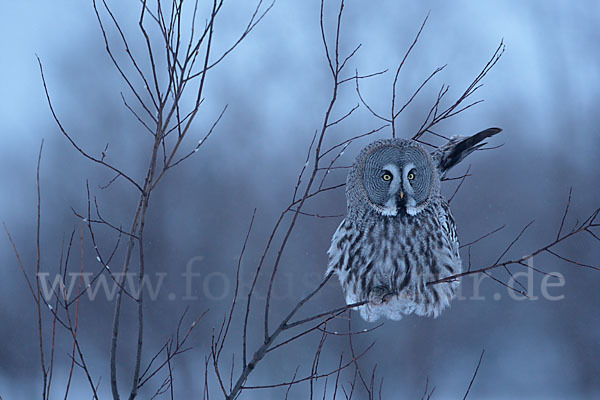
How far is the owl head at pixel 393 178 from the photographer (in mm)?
2805

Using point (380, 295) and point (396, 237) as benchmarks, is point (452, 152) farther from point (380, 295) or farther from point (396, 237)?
point (380, 295)

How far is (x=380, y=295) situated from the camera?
9.70ft

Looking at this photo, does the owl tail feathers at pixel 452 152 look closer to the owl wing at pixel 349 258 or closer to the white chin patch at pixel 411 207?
the white chin patch at pixel 411 207

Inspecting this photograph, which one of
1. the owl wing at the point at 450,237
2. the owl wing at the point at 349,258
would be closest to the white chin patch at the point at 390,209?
the owl wing at the point at 349,258

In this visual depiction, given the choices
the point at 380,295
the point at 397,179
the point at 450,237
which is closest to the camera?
the point at 397,179

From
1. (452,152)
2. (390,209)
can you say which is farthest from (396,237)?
(452,152)

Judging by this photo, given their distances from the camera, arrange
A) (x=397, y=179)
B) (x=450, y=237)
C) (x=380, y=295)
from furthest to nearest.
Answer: (x=450, y=237), (x=380, y=295), (x=397, y=179)

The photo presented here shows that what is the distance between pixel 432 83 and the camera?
37.2 feet

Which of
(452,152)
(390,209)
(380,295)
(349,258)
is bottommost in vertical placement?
(380,295)

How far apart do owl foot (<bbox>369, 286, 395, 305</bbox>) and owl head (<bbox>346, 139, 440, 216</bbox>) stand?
1.16 feet

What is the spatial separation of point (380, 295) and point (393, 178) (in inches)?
21.8

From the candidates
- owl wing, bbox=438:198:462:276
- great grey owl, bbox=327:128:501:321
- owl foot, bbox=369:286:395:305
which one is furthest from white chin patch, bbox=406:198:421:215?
owl foot, bbox=369:286:395:305

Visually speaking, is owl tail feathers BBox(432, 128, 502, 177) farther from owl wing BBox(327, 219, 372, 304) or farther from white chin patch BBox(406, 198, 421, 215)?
owl wing BBox(327, 219, 372, 304)

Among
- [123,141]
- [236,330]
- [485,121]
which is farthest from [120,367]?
[485,121]
